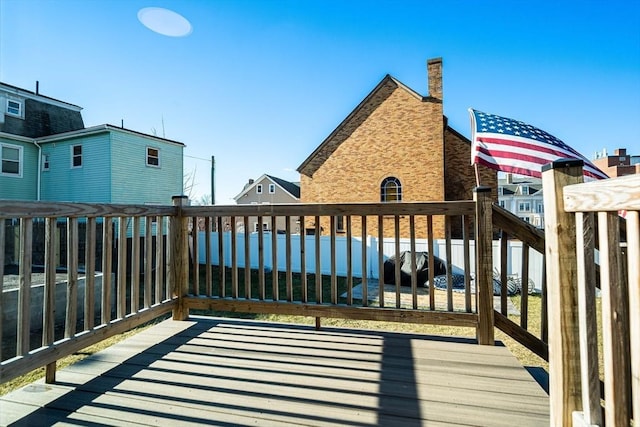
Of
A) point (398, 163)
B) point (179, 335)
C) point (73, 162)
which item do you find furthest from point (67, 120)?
point (179, 335)

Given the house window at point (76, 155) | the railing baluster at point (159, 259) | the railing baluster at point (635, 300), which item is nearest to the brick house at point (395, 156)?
the house window at point (76, 155)

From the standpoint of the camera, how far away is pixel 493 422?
5.06 ft

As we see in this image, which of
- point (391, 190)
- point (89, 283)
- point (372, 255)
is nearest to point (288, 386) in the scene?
point (89, 283)

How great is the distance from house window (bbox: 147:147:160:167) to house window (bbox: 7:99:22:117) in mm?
5154

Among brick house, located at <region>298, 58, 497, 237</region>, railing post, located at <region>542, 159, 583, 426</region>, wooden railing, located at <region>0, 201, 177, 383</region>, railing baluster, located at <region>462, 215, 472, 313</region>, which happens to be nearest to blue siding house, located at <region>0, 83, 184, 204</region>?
brick house, located at <region>298, 58, 497, 237</region>

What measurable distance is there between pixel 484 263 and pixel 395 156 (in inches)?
489

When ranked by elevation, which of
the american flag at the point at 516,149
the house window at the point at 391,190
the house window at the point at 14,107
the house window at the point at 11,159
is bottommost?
the american flag at the point at 516,149

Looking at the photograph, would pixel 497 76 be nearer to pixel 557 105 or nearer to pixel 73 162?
pixel 557 105

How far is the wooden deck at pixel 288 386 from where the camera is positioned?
1.59 metres

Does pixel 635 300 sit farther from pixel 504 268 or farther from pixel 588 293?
pixel 504 268

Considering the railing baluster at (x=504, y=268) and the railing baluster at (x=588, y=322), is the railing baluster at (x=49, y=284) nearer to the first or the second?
the railing baluster at (x=588, y=322)

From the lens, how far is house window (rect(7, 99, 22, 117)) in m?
13.1

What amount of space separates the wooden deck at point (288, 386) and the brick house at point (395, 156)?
11097 mm

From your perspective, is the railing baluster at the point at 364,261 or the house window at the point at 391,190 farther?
the house window at the point at 391,190
